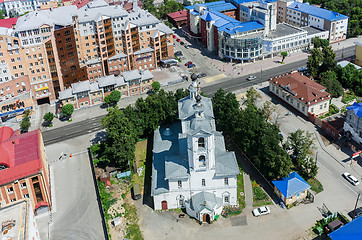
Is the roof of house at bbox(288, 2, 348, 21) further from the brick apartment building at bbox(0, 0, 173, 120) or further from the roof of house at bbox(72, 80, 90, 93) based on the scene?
the roof of house at bbox(72, 80, 90, 93)

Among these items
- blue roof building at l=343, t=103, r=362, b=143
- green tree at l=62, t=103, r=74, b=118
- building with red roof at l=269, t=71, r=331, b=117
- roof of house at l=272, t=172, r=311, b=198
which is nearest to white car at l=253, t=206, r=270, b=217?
roof of house at l=272, t=172, r=311, b=198

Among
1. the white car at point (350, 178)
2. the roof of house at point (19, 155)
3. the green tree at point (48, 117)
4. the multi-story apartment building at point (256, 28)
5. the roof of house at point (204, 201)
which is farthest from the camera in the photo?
the multi-story apartment building at point (256, 28)

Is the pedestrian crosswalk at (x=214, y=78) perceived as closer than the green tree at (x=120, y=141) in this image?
No

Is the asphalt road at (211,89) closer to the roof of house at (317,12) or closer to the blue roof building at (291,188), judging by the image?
the roof of house at (317,12)

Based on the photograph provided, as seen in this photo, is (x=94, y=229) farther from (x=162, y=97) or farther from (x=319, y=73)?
(x=319, y=73)

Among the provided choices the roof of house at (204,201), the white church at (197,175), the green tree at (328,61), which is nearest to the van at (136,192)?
the white church at (197,175)

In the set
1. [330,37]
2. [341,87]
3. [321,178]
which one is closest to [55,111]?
[321,178]

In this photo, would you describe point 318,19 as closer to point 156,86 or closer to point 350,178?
point 156,86
